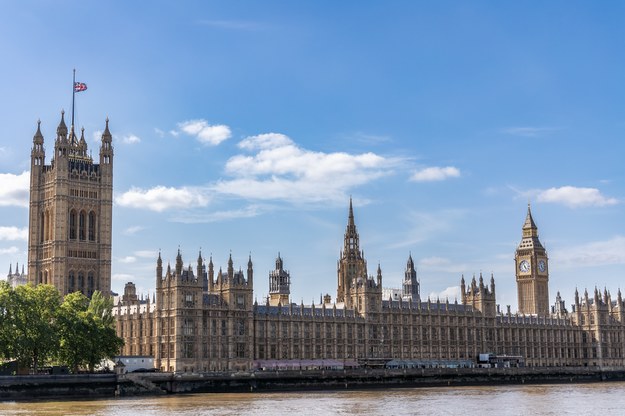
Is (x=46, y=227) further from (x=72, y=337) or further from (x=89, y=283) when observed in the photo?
(x=72, y=337)

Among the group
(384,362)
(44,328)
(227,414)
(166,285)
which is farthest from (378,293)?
(227,414)

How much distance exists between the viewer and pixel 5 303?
115 meters

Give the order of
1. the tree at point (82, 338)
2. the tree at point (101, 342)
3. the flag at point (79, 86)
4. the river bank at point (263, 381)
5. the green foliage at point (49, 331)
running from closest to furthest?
the river bank at point (263, 381) < the green foliage at point (49, 331) < the tree at point (82, 338) < the tree at point (101, 342) < the flag at point (79, 86)

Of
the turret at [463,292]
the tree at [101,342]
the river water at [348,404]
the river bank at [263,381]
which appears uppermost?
the turret at [463,292]

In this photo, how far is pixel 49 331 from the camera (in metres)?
116

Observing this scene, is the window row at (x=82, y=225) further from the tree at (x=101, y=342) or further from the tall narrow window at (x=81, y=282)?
the tree at (x=101, y=342)

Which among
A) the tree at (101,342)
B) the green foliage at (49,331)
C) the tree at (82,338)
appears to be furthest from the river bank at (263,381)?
the tree at (82,338)

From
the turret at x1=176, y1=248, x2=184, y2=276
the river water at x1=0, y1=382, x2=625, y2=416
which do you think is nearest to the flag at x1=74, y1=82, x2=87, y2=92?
the turret at x1=176, y1=248, x2=184, y2=276

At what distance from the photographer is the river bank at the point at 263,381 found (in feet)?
359

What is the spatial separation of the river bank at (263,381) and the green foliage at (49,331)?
22.3 feet

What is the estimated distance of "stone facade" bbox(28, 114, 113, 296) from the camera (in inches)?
7500

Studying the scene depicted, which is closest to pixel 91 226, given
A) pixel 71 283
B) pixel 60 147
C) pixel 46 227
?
pixel 46 227

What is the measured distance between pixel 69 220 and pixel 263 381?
257ft

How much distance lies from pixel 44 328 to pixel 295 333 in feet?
182
